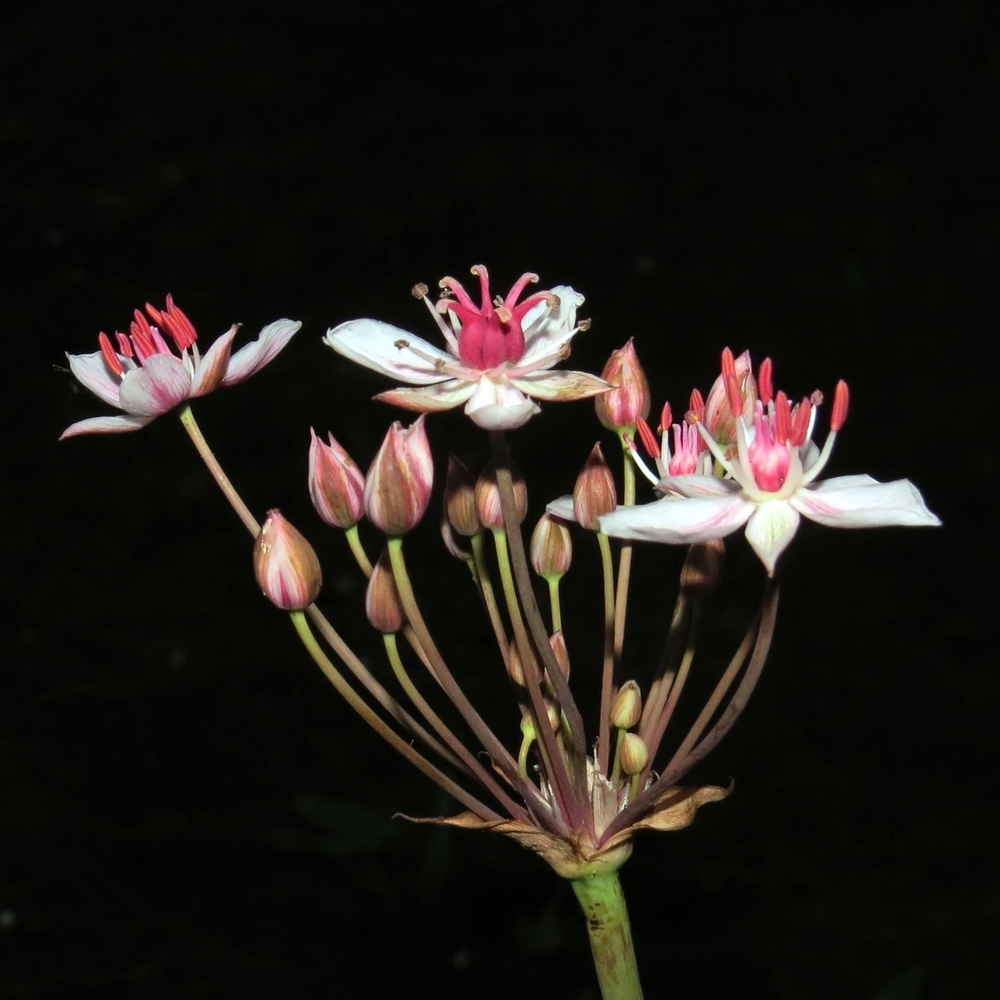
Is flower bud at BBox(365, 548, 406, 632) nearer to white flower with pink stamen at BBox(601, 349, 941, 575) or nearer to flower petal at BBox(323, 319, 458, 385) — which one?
flower petal at BBox(323, 319, 458, 385)

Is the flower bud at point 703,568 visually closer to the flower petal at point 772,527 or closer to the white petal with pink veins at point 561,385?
the flower petal at point 772,527

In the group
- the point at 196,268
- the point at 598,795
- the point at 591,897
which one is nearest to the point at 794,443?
the point at 598,795

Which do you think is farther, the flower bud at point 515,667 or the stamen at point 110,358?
the stamen at point 110,358

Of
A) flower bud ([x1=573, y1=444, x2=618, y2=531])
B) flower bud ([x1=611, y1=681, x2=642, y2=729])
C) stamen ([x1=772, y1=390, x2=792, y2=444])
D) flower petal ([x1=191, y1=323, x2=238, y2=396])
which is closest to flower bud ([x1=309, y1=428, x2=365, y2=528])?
flower petal ([x1=191, y1=323, x2=238, y2=396])

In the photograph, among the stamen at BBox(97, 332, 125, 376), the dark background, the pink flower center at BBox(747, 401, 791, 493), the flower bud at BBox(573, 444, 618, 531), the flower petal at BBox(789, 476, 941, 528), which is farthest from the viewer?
the dark background

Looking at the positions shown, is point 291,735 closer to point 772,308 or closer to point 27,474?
point 27,474

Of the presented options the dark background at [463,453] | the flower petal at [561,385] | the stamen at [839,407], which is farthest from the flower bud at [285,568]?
the dark background at [463,453]

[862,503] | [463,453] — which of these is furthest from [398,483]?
[463,453]
